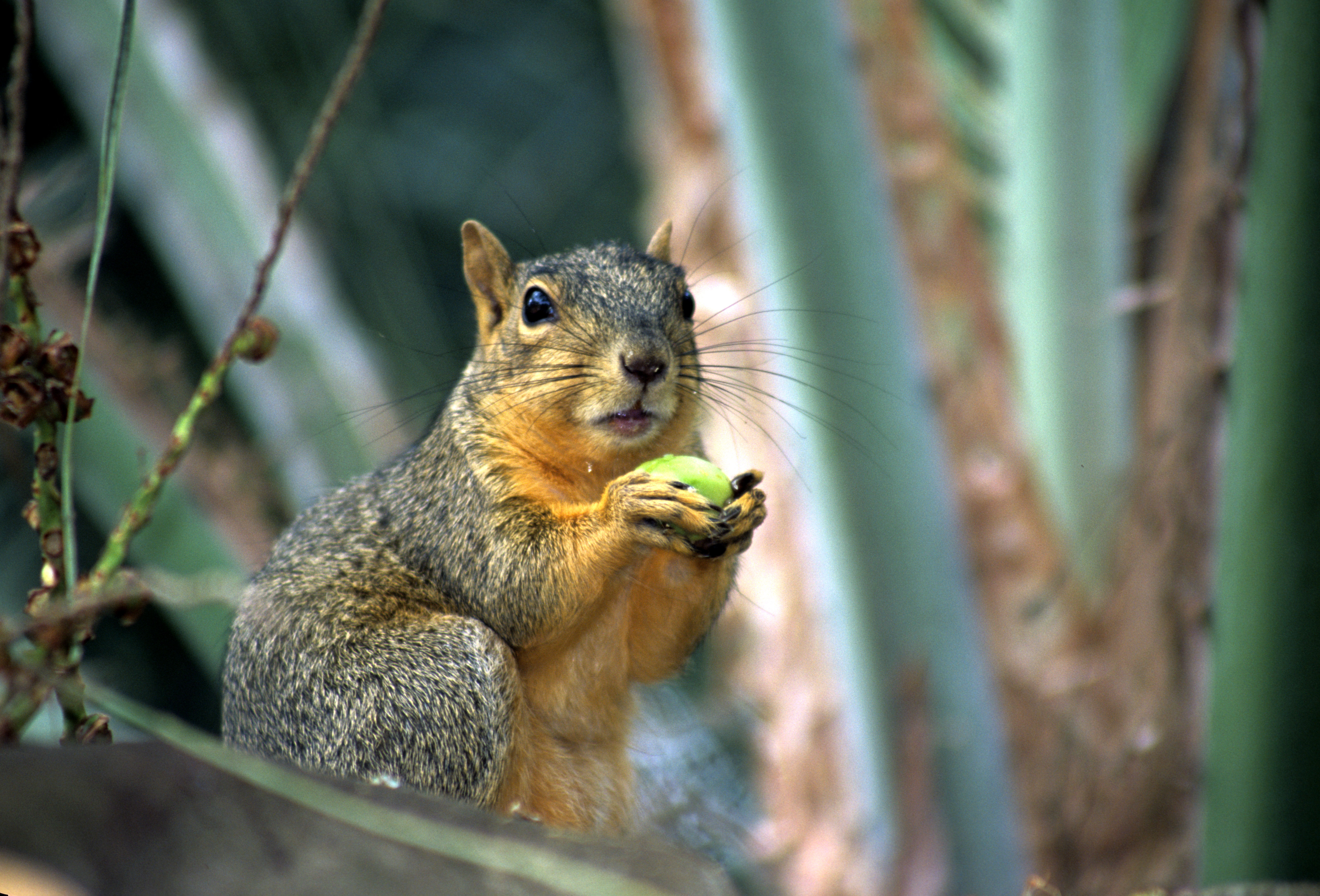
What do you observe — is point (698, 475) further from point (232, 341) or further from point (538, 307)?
point (232, 341)

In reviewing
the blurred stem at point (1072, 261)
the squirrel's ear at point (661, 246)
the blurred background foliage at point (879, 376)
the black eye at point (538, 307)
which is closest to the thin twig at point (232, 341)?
the blurred background foliage at point (879, 376)

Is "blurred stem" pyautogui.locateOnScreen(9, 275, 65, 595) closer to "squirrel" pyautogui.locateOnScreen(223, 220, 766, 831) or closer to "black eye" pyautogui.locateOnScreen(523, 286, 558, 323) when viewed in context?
"squirrel" pyautogui.locateOnScreen(223, 220, 766, 831)

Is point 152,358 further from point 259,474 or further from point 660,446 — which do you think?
point 660,446

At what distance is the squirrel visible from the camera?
132 centimetres

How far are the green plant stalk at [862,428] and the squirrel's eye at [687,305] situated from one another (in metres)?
0.23

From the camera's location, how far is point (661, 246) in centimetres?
176

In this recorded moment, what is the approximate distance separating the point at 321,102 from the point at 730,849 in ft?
7.94

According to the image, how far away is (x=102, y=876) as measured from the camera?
61 centimetres

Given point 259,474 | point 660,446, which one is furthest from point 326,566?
point 259,474

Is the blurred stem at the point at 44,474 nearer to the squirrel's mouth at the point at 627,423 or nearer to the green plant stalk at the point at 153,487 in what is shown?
the green plant stalk at the point at 153,487

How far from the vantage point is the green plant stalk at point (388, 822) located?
0.64 meters

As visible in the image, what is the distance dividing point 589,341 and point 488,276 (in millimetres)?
269

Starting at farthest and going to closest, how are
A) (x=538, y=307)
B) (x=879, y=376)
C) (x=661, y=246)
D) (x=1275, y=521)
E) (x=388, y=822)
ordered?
(x=879, y=376), (x=661, y=246), (x=538, y=307), (x=1275, y=521), (x=388, y=822)

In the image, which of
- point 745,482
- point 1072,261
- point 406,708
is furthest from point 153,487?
point 1072,261
